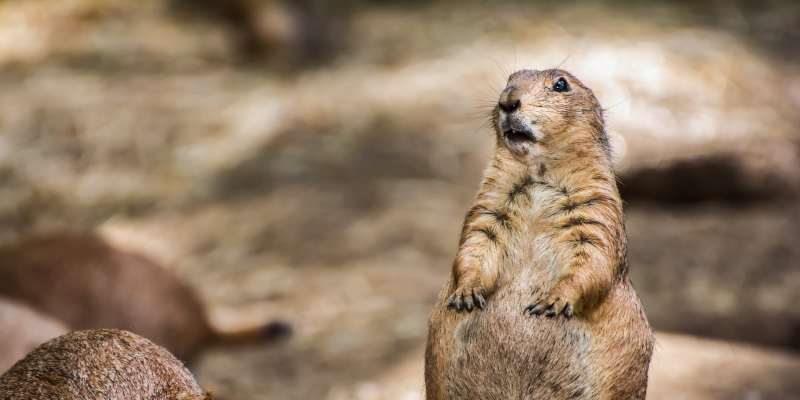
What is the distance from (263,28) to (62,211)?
5.36m

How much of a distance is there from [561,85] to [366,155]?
7.40 metres

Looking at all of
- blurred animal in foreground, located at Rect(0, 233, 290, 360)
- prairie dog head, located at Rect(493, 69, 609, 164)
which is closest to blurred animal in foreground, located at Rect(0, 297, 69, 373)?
blurred animal in foreground, located at Rect(0, 233, 290, 360)

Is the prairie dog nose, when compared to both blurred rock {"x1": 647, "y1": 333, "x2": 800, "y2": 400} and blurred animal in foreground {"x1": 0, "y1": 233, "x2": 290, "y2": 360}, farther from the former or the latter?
blurred animal in foreground {"x1": 0, "y1": 233, "x2": 290, "y2": 360}

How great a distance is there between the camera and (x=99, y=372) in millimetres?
2414

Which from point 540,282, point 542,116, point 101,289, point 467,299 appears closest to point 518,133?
point 542,116

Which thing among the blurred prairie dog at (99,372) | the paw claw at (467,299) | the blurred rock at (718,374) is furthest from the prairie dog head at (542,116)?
the blurred rock at (718,374)

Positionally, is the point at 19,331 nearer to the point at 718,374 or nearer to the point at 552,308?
the point at 552,308

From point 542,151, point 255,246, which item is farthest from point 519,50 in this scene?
point 542,151

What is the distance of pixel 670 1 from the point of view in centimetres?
Answer: 1384

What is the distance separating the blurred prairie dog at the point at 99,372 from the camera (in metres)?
2.34

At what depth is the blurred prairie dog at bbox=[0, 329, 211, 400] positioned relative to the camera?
2336 millimetres

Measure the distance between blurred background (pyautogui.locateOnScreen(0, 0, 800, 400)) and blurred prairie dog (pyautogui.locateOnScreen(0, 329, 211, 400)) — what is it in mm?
3063

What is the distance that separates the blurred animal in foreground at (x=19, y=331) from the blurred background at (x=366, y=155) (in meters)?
2.02

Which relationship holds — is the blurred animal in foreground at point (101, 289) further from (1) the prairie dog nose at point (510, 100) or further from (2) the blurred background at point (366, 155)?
(1) the prairie dog nose at point (510, 100)
